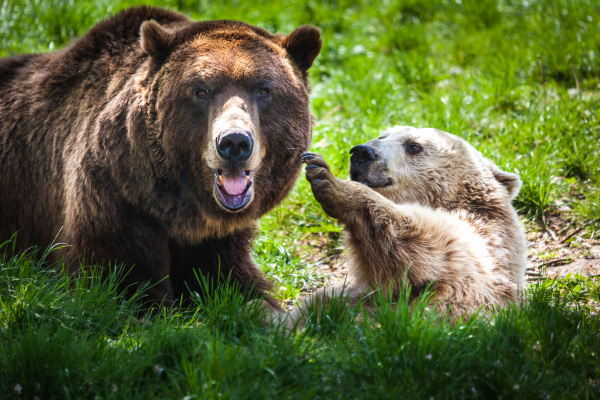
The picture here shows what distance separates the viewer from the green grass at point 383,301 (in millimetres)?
2971

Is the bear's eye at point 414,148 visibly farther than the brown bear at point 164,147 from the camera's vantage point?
Yes

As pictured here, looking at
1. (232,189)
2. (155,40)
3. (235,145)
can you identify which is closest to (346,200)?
(232,189)

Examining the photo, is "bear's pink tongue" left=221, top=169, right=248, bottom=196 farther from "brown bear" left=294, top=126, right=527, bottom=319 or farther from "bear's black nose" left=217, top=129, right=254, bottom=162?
"brown bear" left=294, top=126, right=527, bottom=319

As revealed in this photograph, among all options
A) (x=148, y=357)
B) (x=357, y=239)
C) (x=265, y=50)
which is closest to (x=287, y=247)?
(x=357, y=239)

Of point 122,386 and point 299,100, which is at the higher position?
point 299,100

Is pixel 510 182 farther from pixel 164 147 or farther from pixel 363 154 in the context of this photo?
pixel 164 147

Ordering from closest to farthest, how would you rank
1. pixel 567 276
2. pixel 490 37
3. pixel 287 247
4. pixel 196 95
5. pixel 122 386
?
pixel 122 386, pixel 196 95, pixel 567 276, pixel 287 247, pixel 490 37

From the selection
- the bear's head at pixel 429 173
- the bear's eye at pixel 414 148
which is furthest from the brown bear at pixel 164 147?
the bear's eye at pixel 414 148

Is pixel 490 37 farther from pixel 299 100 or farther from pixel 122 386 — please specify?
pixel 122 386

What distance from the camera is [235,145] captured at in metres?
3.67

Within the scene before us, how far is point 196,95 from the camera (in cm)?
401

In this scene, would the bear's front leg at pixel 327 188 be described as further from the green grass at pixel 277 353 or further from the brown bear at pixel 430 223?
the green grass at pixel 277 353

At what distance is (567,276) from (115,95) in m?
3.71

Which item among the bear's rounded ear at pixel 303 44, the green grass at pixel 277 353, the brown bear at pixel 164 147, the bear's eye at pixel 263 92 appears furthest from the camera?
the bear's rounded ear at pixel 303 44
